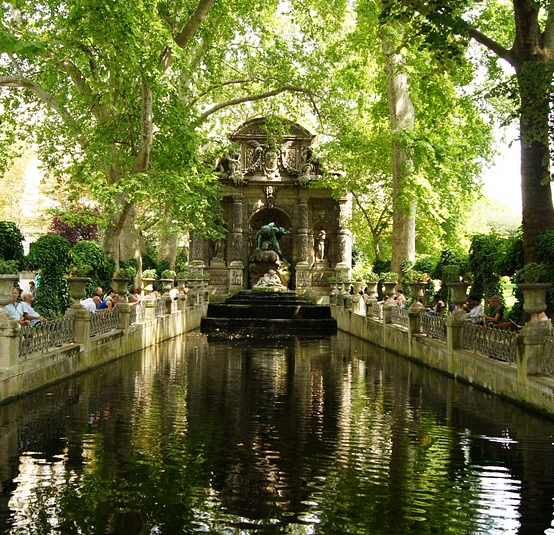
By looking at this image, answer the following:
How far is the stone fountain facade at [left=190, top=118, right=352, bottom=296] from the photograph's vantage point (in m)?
38.7

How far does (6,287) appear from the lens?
1097cm

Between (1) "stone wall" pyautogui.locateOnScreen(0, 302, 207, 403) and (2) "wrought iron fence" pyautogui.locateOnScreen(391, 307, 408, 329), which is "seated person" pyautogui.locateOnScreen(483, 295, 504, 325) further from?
(1) "stone wall" pyautogui.locateOnScreen(0, 302, 207, 403)

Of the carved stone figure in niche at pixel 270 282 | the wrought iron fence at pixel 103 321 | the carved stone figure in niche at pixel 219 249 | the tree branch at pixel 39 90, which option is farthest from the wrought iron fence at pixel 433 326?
the carved stone figure in niche at pixel 219 249

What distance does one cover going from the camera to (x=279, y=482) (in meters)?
6.82

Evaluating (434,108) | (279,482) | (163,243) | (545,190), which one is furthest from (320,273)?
(279,482)

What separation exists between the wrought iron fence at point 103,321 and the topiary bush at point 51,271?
980mm

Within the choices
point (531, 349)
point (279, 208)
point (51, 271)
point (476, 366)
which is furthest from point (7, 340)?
point (279, 208)

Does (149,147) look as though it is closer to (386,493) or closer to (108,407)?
(108,407)

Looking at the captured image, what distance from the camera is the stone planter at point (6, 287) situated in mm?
10859

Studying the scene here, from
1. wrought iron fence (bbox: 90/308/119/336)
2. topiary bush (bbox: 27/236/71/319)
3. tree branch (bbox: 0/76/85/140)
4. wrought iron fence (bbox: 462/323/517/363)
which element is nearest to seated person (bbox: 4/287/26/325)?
wrought iron fence (bbox: 90/308/119/336)

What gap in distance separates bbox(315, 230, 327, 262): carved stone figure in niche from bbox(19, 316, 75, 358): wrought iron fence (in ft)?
85.3

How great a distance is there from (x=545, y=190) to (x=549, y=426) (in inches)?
242

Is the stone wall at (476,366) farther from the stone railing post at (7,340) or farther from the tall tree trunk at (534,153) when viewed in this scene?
the stone railing post at (7,340)

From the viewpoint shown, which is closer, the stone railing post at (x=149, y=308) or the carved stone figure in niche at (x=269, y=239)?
the stone railing post at (x=149, y=308)
